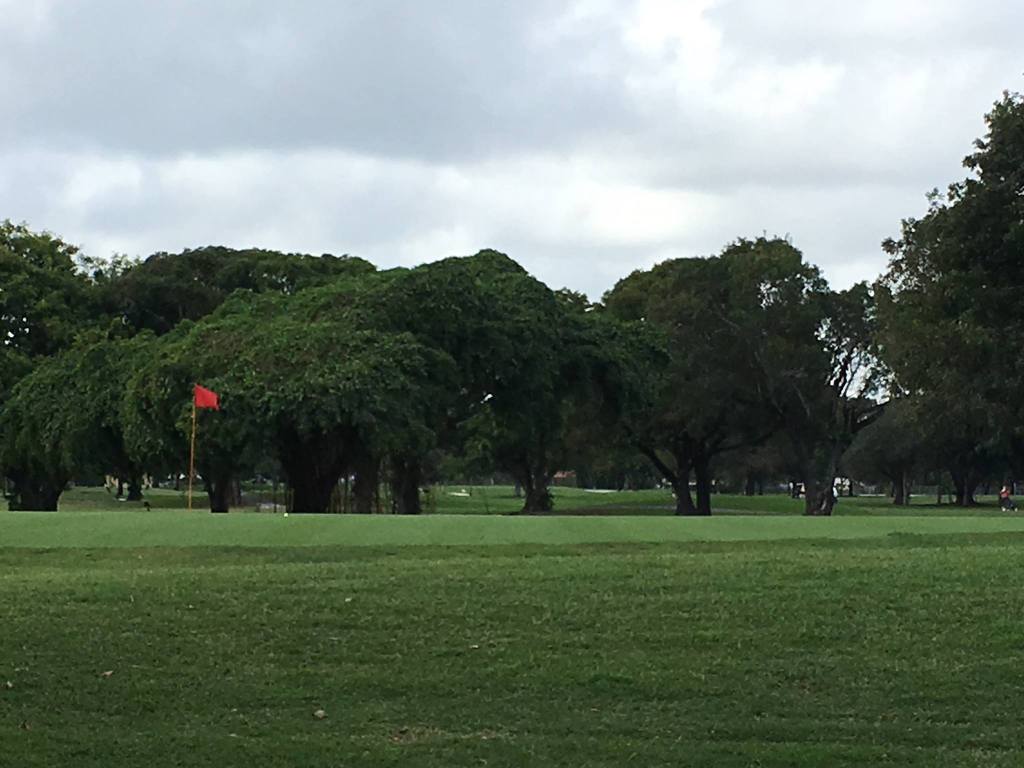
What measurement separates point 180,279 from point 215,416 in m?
19.3

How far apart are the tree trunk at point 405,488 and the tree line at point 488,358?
0.17m

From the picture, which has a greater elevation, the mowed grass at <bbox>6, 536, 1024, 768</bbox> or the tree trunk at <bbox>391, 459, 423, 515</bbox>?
the tree trunk at <bbox>391, 459, 423, 515</bbox>

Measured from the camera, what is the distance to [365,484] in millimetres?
38969

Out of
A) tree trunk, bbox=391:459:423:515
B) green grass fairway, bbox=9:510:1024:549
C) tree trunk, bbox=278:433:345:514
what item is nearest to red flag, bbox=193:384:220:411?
tree trunk, bbox=278:433:345:514

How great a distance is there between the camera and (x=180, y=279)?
52.3 m

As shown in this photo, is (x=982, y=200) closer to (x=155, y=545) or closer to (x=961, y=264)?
(x=961, y=264)

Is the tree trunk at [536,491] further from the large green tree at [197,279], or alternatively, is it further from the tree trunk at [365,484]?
the tree trunk at [365,484]

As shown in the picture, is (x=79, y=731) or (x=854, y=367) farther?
(x=854, y=367)

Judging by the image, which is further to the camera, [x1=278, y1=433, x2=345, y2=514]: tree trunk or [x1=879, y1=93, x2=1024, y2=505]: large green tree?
[x1=278, y1=433, x2=345, y2=514]: tree trunk

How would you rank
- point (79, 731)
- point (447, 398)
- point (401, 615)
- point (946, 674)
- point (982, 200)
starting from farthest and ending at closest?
point (447, 398), point (982, 200), point (401, 615), point (946, 674), point (79, 731)

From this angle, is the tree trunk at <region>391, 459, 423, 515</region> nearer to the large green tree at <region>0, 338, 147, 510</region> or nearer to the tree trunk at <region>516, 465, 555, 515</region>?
the large green tree at <region>0, 338, 147, 510</region>

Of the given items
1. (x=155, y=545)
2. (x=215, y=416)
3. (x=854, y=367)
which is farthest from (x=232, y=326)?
(x=854, y=367)

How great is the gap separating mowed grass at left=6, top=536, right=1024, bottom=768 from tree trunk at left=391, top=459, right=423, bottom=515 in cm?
3098

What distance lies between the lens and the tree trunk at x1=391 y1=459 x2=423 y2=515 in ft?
151
